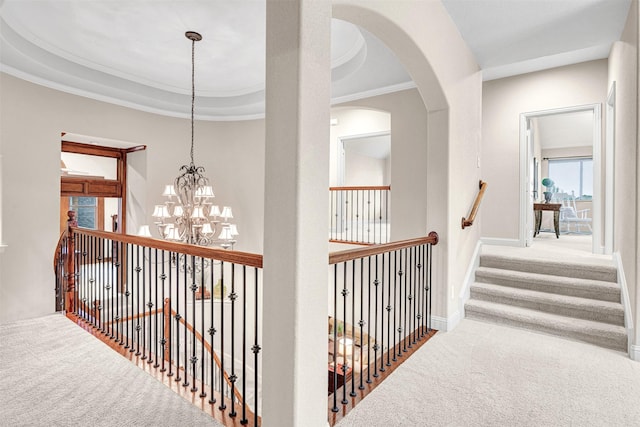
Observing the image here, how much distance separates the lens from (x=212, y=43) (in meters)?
3.89

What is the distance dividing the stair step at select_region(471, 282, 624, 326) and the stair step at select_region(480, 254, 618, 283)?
0.33 meters

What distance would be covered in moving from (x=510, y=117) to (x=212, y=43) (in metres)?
4.32

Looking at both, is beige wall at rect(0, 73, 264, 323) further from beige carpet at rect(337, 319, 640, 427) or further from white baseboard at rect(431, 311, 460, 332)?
white baseboard at rect(431, 311, 460, 332)

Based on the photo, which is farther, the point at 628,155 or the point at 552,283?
the point at 552,283

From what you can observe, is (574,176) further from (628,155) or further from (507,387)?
(507,387)

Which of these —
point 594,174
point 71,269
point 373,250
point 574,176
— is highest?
point 574,176

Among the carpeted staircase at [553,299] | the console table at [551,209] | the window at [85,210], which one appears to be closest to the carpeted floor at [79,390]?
the window at [85,210]

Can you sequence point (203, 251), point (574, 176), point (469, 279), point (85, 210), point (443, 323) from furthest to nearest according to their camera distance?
point (574, 176), point (85, 210), point (469, 279), point (443, 323), point (203, 251)

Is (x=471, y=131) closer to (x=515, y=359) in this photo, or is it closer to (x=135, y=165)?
(x=515, y=359)

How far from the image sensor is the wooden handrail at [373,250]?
6.66ft

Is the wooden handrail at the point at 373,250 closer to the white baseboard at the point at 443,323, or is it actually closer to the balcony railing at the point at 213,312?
the balcony railing at the point at 213,312

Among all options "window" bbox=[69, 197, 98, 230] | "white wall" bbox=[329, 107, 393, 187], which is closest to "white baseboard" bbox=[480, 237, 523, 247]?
"white wall" bbox=[329, 107, 393, 187]

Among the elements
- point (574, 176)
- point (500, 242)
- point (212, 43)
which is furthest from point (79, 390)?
point (574, 176)

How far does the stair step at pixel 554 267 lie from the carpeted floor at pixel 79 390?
12.0 ft
